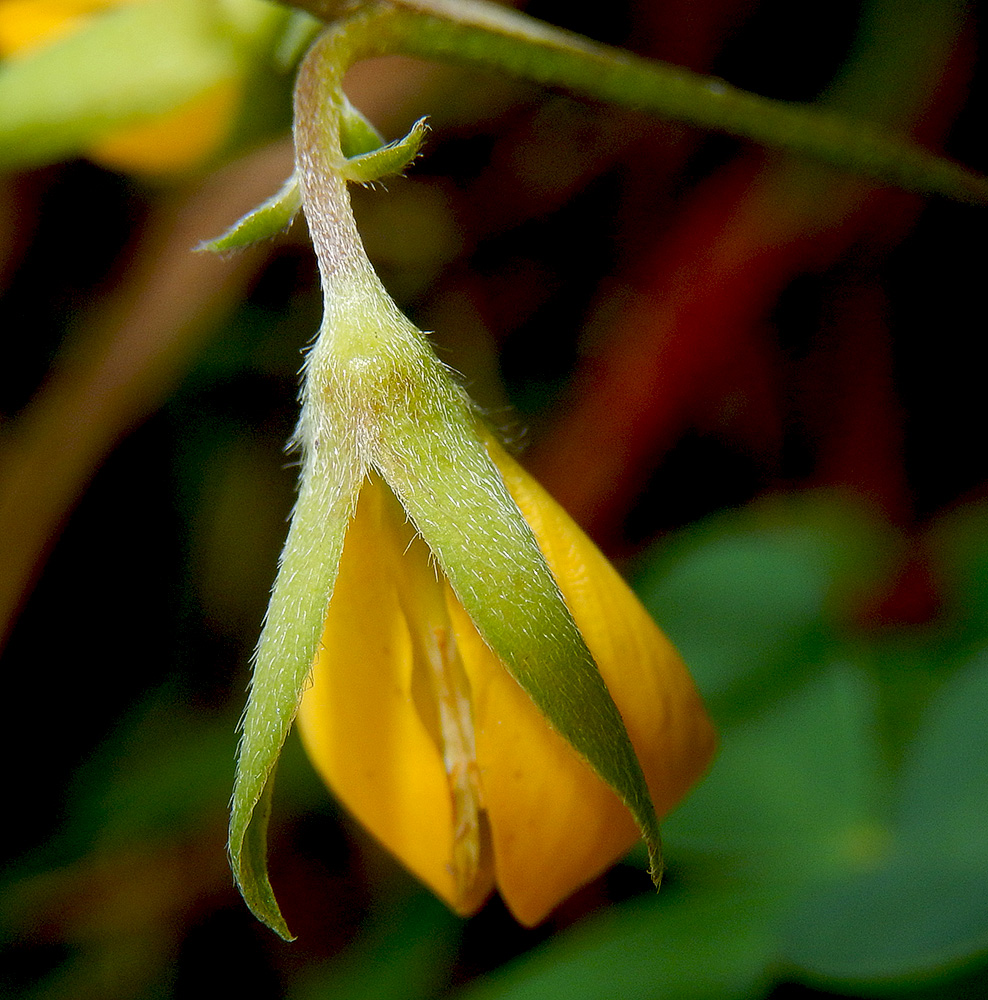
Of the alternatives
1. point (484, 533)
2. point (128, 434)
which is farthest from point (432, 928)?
point (484, 533)

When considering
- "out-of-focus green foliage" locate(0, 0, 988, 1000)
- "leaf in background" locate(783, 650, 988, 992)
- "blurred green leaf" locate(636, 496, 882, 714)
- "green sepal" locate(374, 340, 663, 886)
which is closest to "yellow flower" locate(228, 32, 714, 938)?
"green sepal" locate(374, 340, 663, 886)

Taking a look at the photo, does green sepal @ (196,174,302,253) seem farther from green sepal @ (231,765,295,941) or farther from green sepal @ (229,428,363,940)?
green sepal @ (231,765,295,941)

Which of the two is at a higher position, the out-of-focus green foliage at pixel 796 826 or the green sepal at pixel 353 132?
the green sepal at pixel 353 132

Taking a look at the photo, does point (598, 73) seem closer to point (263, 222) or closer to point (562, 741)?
point (263, 222)

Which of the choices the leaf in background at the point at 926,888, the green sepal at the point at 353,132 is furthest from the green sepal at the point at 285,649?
the leaf in background at the point at 926,888

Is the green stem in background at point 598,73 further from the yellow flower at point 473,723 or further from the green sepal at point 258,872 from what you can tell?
the green sepal at point 258,872

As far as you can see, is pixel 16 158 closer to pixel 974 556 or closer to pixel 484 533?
pixel 484 533
